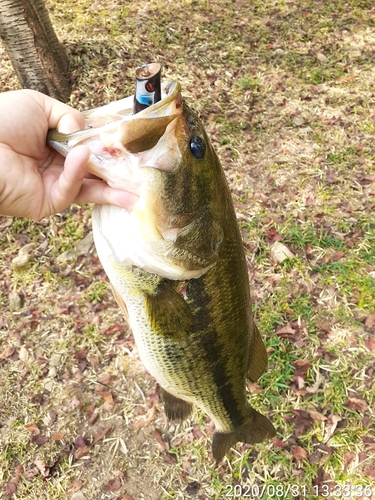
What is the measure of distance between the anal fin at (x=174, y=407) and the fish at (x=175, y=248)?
14 centimetres

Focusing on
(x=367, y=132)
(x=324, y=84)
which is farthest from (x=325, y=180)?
(x=324, y=84)

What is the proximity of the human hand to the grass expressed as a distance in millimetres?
1981

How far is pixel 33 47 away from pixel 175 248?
136 inches

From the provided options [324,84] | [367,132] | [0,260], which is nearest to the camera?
[0,260]

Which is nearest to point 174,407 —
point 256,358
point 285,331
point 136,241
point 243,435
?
point 243,435

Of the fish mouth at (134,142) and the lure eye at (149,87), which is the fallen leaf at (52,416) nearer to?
the fish mouth at (134,142)

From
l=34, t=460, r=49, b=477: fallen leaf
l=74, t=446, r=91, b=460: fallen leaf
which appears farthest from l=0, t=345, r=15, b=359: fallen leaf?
l=74, t=446, r=91, b=460: fallen leaf

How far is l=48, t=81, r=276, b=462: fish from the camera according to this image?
5.12 feet

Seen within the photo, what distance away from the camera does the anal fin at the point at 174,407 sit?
242 centimetres

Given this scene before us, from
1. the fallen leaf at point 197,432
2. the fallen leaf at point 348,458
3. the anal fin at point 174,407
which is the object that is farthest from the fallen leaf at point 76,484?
the fallen leaf at point 348,458

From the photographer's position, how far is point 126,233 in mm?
1697

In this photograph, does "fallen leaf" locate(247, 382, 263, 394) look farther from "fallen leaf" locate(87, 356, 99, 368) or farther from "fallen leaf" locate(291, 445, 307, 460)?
"fallen leaf" locate(87, 356, 99, 368)

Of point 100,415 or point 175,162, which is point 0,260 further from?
point 175,162

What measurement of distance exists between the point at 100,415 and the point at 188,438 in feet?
2.34
